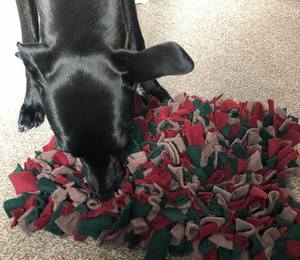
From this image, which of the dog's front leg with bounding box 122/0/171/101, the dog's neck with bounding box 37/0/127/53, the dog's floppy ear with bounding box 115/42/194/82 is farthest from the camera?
the dog's front leg with bounding box 122/0/171/101

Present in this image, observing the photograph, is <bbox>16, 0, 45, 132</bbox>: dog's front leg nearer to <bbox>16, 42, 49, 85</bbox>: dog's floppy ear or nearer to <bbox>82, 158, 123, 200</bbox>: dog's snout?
<bbox>16, 42, 49, 85</bbox>: dog's floppy ear

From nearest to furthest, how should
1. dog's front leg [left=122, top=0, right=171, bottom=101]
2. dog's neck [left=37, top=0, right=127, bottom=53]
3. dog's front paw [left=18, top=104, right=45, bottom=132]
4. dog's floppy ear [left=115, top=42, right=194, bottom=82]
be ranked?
dog's floppy ear [left=115, top=42, right=194, bottom=82] < dog's neck [left=37, top=0, right=127, bottom=53] < dog's front leg [left=122, top=0, right=171, bottom=101] < dog's front paw [left=18, top=104, right=45, bottom=132]

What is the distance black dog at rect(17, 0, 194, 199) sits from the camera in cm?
111

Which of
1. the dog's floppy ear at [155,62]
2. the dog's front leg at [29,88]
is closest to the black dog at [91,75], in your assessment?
the dog's floppy ear at [155,62]

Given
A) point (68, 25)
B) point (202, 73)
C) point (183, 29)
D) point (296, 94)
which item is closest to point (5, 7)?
point (183, 29)

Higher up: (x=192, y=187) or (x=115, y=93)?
(x=115, y=93)

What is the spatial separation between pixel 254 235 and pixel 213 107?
505 mm

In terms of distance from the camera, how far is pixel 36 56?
121cm

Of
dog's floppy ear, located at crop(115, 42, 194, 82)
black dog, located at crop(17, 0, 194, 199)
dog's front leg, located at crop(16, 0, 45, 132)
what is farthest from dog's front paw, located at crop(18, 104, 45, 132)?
dog's floppy ear, located at crop(115, 42, 194, 82)

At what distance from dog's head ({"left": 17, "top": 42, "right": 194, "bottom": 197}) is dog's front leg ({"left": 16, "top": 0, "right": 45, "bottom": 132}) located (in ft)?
1.33

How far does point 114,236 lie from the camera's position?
1120mm

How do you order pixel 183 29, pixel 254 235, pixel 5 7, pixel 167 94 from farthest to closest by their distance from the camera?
pixel 5 7 → pixel 183 29 → pixel 167 94 → pixel 254 235

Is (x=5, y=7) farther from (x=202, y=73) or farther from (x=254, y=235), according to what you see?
(x=254, y=235)

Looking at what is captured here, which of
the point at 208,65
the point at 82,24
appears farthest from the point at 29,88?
the point at 208,65
